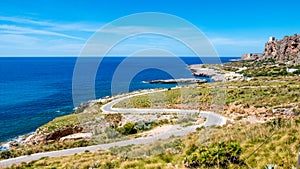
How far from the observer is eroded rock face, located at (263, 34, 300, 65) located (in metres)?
124

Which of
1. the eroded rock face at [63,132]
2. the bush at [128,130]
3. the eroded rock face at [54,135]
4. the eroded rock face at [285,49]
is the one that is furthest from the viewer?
the eroded rock face at [285,49]

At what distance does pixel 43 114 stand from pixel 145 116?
22.2m

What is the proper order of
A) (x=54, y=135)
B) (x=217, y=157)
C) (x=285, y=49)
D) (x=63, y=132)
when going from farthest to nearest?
(x=285, y=49) → (x=63, y=132) → (x=54, y=135) → (x=217, y=157)

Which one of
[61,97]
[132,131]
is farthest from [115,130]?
[61,97]

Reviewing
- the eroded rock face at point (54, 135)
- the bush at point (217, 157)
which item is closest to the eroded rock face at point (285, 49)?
the eroded rock face at point (54, 135)

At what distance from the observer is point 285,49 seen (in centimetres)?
13325

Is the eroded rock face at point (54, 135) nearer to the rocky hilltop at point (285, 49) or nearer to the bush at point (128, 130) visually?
the bush at point (128, 130)

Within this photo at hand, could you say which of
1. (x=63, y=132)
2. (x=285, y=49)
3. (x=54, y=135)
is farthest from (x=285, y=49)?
(x=54, y=135)

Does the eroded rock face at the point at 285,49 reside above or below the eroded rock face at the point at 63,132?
above

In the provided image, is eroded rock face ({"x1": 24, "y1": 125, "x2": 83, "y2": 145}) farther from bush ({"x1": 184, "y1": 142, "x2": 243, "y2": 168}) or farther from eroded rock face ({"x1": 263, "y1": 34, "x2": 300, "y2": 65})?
eroded rock face ({"x1": 263, "y1": 34, "x2": 300, "y2": 65})

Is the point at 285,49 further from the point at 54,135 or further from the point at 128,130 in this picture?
the point at 54,135

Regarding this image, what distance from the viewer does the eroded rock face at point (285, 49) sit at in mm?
124456

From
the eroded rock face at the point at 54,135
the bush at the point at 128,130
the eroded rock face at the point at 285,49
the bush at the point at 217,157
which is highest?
the eroded rock face at the point at 285,49

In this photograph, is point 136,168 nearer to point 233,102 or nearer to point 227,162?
point 227,162
